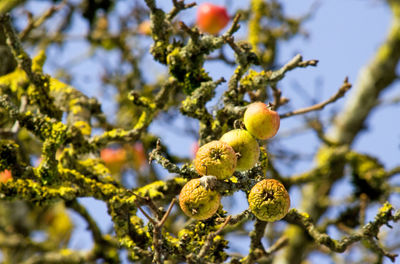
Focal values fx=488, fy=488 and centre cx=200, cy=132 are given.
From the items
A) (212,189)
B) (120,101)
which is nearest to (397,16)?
(120,101)

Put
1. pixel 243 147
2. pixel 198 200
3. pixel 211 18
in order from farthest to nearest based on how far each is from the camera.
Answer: pixel 211 18
pixel 243 147
pixel 198 200

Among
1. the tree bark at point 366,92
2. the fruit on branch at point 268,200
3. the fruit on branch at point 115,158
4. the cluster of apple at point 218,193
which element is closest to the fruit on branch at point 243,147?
the cluster of apple at point 218,193

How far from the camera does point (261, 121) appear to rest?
2.06 meters

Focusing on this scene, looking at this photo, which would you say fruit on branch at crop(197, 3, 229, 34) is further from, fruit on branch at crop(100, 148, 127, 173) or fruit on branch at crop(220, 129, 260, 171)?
fruit on branch at crop(220, 129, 260, 171)

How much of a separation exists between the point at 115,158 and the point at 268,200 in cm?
410

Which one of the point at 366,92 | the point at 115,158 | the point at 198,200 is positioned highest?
the point at 366,92

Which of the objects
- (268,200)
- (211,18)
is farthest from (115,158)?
(268,200)

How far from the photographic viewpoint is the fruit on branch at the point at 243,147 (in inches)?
80.4

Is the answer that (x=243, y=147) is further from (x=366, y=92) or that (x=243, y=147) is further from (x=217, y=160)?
(x=366, y=92)

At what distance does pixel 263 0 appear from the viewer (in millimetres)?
5238

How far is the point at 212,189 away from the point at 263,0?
3.76 metres

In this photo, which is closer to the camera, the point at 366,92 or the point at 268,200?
the point at 268,200

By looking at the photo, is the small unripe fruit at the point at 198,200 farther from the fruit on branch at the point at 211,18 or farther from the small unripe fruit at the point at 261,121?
the fruit on branch at the point at 211,18

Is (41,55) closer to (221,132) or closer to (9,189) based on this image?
(9,189)
